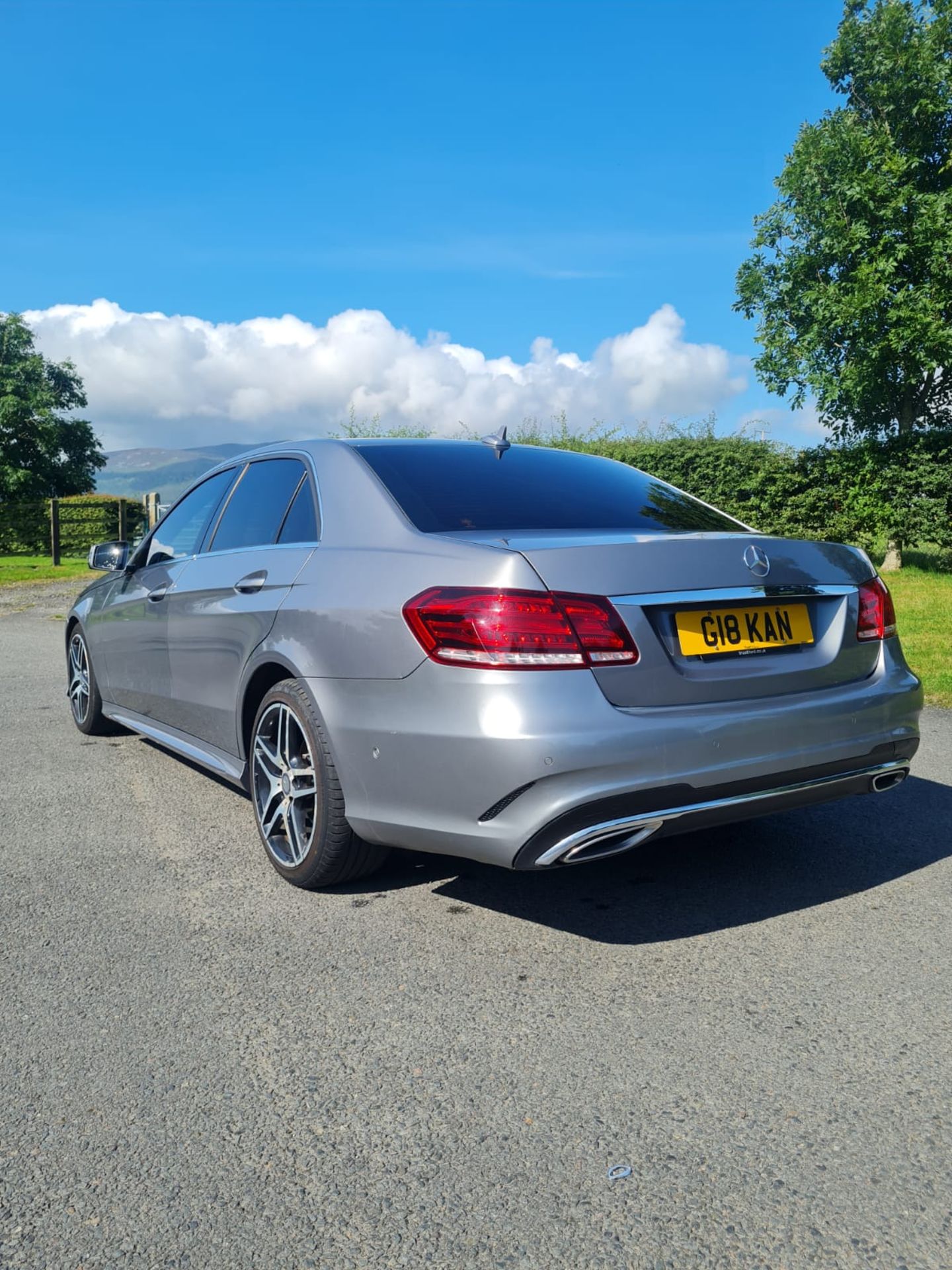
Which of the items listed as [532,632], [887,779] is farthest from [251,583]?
[887,779]

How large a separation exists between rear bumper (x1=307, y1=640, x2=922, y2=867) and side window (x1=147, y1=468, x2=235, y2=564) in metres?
1.88

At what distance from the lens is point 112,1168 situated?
2010mm

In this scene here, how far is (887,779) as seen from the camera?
11.3 feet

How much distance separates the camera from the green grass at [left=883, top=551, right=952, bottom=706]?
758 cm

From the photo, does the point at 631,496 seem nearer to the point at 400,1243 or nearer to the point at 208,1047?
the point at 208,1047

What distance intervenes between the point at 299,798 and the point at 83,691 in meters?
3.27

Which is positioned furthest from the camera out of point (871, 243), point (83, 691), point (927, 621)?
point (871, 243)

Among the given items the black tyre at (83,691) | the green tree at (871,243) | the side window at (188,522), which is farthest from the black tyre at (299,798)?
the green tree at (871,243)

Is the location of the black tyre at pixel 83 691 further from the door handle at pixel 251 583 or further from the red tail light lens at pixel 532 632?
the red tail light lens at pixel 532 632

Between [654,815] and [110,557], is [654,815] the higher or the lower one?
the lower one

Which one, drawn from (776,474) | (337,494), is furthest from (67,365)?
(337,494)

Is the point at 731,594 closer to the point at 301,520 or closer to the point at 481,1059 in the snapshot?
the point at 481,1059

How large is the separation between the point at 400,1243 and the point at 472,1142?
324 millimetres

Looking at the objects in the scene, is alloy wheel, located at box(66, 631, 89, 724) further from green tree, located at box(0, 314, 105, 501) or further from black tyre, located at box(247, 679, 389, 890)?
green tree, located at box(0, 314, 105, 501)
